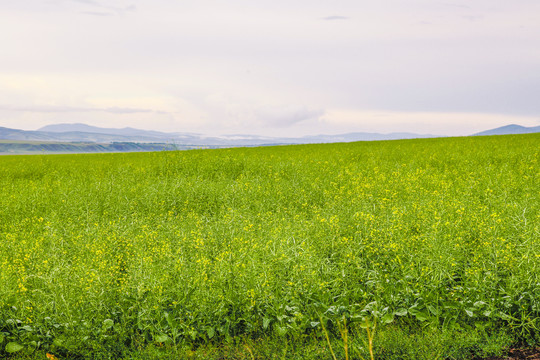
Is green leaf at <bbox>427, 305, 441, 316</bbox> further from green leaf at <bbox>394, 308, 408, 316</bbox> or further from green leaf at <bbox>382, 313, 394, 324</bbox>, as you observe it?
green leaf at <bbox>382, 313, 394, 324</bbox>

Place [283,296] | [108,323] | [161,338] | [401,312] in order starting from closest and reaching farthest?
[161,338] → [108,323] → [401,312] → [283,296]

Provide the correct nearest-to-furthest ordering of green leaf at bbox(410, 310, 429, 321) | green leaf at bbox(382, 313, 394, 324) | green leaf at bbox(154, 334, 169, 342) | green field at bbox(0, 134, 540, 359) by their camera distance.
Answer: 1. green leaf at bbox(154, 334, 169, 342)
2. green field at bbox(0, 134, 540, 359)
3. green leaf at bbox(382, 313, 394, 324)
4. green leaf at bbox(410, 310, 429, 321)

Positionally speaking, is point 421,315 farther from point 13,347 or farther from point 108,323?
point 13,347

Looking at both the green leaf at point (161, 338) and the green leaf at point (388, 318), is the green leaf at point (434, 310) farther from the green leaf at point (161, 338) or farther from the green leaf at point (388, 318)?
the green leaf at point (161, 338)

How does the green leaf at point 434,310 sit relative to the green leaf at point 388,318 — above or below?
above

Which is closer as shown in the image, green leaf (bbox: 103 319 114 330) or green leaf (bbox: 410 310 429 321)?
green leaf (bbox: 103 319 114 330)

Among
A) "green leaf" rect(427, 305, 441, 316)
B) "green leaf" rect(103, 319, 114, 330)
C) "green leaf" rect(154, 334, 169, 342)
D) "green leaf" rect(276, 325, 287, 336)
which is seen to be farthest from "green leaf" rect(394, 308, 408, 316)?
"green leaf" rect(103, 319, 114, 330)

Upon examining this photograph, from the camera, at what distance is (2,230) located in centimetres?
1057

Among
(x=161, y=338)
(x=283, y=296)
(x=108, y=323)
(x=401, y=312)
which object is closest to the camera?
(x=161, y=338)

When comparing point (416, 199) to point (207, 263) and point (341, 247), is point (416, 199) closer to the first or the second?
point (341, 247)

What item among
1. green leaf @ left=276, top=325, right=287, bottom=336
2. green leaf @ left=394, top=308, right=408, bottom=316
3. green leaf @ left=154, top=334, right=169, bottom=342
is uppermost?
green leaf @ left=394, top=308, right=408, bottom=316

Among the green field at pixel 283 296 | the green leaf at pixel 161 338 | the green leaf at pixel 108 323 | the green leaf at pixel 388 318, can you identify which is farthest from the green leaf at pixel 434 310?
the green leaf at pixel 108 323

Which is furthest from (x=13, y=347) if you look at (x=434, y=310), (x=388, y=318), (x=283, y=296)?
(x=434, y=310)

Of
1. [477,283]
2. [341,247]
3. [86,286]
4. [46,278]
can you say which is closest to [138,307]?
[86,286]
